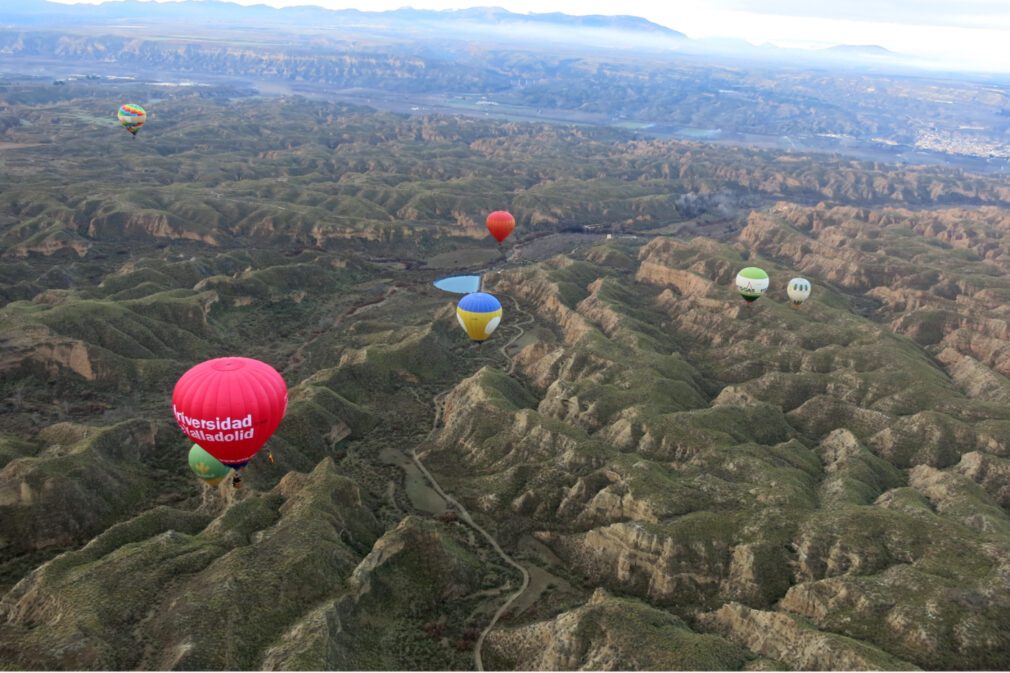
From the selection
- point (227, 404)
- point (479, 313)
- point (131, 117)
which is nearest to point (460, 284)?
point (479, 313)

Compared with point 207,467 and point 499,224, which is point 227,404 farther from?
point 499,224

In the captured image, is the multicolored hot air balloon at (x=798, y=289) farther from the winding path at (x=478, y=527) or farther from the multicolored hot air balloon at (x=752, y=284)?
the winding path at (x=478, y=527)

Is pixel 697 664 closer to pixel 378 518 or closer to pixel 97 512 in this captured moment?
pixel 378 518

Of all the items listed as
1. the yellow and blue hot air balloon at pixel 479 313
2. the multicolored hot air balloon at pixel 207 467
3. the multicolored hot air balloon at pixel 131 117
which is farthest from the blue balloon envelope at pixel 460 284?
the multicolored hot air balloon at pixel 131 117

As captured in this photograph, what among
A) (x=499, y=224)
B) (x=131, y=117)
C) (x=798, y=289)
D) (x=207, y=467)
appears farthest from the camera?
(x=131, y=117)

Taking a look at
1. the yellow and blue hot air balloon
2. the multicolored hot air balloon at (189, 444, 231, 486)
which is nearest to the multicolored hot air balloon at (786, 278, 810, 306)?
the yellow and blue hot air balloon

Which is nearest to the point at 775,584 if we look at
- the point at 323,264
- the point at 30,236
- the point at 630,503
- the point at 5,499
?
the point at 630,503

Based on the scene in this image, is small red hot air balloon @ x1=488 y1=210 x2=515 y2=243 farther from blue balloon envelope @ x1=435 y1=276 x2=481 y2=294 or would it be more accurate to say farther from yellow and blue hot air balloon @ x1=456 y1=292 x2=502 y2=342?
yellow and blue hot air balloon @ x1=456 y1=292 x2=502 y2=342
